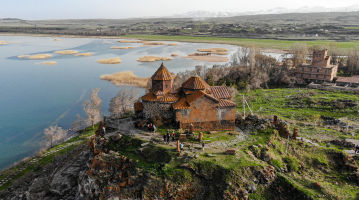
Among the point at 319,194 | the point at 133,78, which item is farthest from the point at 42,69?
the point at 319,194

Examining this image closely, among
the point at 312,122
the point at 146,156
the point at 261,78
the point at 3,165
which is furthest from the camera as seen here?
the point at 261,78

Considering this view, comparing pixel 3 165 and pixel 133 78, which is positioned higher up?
pixel 133 78

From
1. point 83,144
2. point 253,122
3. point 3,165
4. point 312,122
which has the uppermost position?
point 253,122

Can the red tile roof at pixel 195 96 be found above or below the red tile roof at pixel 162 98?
above

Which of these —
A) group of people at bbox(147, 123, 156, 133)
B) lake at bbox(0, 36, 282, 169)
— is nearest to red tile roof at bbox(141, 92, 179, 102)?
group of people at bbox(147, 123, 156, 133)

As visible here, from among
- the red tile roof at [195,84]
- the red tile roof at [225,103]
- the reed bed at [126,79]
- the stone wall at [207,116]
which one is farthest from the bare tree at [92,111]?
the red tile roof at [225,103]

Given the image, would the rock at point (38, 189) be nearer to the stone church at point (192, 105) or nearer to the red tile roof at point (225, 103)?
the stone church at point (192, 105)

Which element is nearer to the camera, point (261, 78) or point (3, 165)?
point (3, 165)

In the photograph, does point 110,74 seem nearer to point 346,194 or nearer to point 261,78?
point 261,78
